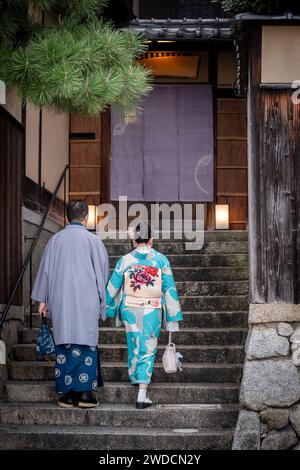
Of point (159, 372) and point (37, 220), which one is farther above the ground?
point (37, 220)

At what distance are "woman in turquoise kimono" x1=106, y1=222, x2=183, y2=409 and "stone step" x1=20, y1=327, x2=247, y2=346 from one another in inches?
35.1

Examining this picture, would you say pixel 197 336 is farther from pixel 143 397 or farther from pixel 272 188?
pixel 272 188

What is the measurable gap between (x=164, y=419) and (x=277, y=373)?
4.48 feet

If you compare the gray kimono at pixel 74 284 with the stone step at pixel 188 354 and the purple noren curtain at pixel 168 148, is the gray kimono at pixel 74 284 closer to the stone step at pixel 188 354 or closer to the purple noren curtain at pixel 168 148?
the stone step at pixel 188 354

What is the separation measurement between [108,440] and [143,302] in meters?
1.50

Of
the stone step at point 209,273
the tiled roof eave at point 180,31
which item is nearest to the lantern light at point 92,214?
the stone step at point 209,273

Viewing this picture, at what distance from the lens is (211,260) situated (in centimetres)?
1095

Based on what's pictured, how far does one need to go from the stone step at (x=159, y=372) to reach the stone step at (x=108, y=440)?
112cm

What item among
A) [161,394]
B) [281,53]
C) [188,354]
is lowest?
[161,394]

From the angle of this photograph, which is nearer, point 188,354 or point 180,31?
Result: point 188,354

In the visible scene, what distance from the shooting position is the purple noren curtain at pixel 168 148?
13.8 m

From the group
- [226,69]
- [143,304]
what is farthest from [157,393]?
[226,69]

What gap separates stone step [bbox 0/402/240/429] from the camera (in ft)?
25.6

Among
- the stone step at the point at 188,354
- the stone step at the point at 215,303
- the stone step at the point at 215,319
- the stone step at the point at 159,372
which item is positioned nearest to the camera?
the stone step at the point at 159,372
